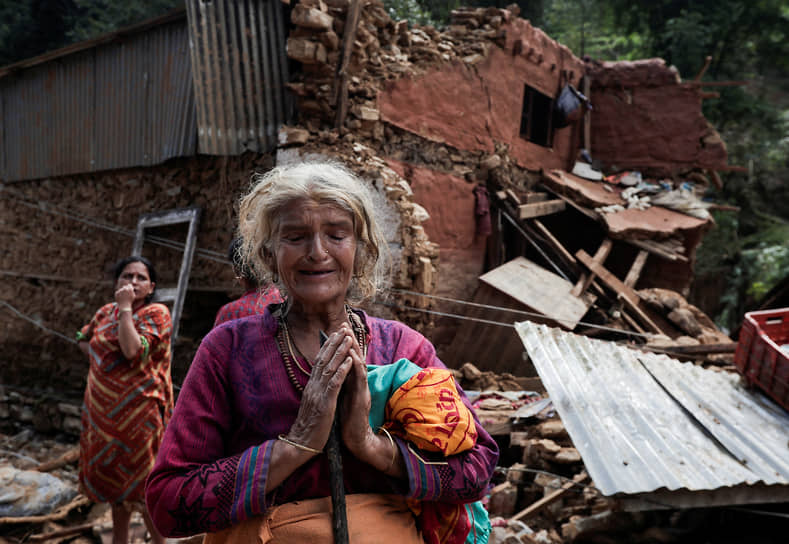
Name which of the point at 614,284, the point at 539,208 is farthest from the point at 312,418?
the point at 539,208

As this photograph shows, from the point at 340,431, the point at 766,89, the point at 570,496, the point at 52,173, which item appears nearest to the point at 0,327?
the point at 52,173

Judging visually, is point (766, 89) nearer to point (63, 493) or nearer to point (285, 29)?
point (285, 29)

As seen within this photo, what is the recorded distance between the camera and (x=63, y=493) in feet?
14.1

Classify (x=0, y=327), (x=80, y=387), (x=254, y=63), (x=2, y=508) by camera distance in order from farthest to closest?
(x=0, y=327) → (x=80, y=387) → (x=254, y=63) → (x=2, y=508)

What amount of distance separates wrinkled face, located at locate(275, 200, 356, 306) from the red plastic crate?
3516 mm

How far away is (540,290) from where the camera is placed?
22.8ft

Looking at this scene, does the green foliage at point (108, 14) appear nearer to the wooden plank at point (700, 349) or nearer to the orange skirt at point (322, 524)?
the wooden plank at point (700, 349)

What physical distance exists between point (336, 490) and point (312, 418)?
7.2 inches

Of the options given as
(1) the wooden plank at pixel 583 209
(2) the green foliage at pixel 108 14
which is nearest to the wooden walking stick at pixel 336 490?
(1) the wooden plank at pixel 583 209

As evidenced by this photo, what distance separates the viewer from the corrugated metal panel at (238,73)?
5359mm

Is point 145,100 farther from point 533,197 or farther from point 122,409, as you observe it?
point 533,197

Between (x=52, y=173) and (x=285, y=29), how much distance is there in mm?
4729

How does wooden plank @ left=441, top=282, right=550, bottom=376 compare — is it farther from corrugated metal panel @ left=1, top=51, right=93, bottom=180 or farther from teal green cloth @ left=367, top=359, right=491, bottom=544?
corrugated metal panel @ left=1, top=51, right=93, bottom=180

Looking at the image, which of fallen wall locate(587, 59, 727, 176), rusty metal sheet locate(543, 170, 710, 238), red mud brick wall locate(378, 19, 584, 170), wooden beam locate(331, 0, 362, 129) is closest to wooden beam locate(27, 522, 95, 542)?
wooden beam locate(331, 0, 362, 129)
